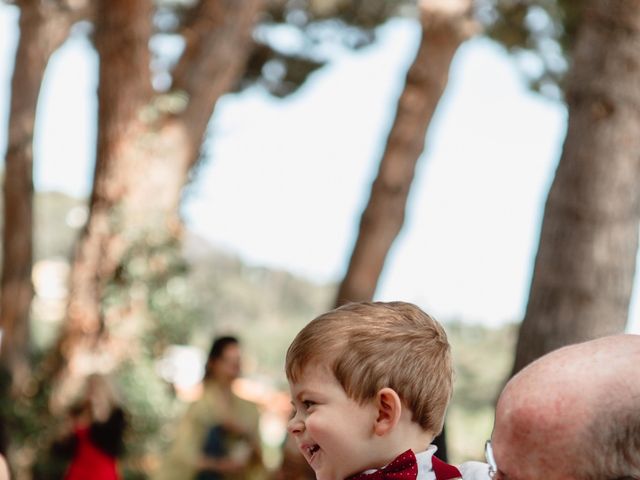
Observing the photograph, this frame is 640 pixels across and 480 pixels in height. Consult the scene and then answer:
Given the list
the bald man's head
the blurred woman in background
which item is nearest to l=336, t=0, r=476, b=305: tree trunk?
the blurred woman in background

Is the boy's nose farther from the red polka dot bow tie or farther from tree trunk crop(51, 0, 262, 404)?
tree trunk crop(51, 0, 262, 404)

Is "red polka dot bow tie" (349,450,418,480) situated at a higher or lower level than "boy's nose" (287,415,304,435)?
lower

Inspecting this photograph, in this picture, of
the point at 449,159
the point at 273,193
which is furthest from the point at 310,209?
the point at 449,159

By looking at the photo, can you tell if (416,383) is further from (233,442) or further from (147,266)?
(147,266)

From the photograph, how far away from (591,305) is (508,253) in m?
40.5

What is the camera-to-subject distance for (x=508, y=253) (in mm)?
44688

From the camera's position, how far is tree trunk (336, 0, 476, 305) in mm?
11836

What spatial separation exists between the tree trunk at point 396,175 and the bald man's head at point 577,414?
10175mm

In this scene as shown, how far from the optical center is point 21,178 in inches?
549

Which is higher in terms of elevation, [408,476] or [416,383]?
[416,383]

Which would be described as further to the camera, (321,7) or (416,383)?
(321,7)

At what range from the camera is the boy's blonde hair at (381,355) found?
214 cm

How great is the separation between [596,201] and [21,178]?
10287 millimetres

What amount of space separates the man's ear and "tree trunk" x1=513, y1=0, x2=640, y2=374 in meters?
2.53
